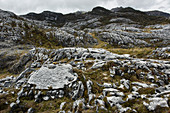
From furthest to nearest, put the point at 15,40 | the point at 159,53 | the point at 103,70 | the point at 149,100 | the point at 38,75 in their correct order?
the point at 15,40, the point at 159,53, the point at 103,70, the point at 38,75, the point at 149,100

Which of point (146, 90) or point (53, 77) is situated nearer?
point (146, 90)

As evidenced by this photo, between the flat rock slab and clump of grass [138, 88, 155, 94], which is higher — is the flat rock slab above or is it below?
above

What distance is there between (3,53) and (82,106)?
39.9 meters

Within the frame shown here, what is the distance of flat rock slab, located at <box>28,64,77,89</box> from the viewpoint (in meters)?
13.4

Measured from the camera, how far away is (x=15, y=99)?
11.6 metres

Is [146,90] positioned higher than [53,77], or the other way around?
[53,77]

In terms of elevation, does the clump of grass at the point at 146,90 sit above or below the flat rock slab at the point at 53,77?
below

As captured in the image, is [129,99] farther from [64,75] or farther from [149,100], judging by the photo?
[64,75]

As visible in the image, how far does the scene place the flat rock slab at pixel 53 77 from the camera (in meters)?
13.4

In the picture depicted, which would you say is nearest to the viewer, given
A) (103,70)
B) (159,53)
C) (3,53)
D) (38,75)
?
(38,75)

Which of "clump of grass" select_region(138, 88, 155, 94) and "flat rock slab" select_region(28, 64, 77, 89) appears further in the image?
"flat rock slab" select_region(28, 64, 77, 89)

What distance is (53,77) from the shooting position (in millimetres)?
14484

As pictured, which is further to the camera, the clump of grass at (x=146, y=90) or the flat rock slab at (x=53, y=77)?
the flat rock slab at (x=53, y=77)

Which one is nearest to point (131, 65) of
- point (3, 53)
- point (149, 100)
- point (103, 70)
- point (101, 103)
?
point (103, 70)
